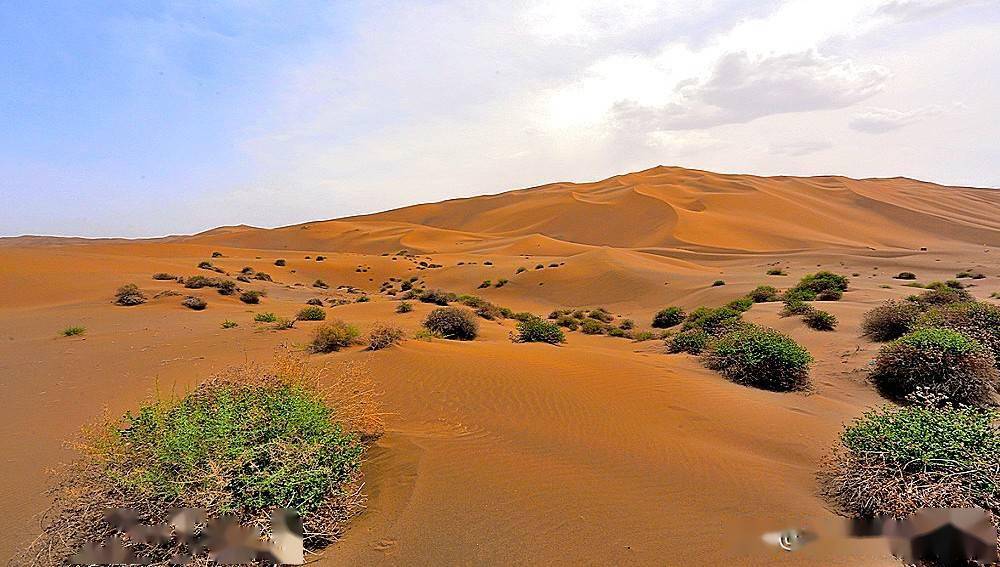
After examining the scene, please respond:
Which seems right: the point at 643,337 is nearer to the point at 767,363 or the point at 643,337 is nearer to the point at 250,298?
the point at 767,363

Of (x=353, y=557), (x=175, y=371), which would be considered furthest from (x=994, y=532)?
(x=175, y=371)

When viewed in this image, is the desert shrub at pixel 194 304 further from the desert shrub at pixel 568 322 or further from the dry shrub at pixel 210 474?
the dry shrub at pixel 210 474

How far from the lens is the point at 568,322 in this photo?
19.3 metres

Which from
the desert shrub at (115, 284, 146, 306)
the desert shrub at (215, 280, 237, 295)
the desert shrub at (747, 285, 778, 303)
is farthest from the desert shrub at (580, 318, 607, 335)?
the desert shrub at (115, 284, 146, 306)

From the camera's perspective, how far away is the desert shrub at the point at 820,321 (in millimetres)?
13500

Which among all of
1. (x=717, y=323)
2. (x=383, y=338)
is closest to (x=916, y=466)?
(x=383, y=338)

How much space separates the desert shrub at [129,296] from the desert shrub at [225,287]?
10.5 ft

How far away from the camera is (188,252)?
4984 centimetres

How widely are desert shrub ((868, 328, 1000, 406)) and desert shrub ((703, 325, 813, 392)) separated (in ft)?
3.98

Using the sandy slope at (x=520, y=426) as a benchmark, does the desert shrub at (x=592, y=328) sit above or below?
below

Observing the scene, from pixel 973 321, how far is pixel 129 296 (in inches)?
944

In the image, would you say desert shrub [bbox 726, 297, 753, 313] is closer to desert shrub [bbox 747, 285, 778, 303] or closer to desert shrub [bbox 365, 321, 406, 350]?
desert shrub [bbox 747, 285, 778, 303]

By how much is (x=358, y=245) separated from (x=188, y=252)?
977 inches

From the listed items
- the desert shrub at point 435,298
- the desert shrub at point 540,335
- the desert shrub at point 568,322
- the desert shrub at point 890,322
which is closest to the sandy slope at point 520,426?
the desert shrub at point 890,322
